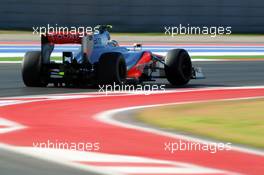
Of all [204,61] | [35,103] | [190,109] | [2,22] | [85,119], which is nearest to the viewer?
[85,119]

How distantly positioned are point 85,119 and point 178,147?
98.1 inches

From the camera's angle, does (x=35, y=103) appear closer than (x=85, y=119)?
No

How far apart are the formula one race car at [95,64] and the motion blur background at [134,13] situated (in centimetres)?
2218

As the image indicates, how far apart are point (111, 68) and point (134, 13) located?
24201 mm

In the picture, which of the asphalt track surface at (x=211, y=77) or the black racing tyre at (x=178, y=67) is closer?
the asphalt track surface at (x=211, y=77)

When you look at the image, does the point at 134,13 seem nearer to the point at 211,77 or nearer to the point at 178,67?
the point at 211,77

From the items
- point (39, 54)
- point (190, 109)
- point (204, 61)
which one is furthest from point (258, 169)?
point (204, 61)

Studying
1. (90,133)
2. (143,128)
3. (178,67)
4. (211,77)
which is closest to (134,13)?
(211,77)

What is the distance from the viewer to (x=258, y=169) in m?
6.81

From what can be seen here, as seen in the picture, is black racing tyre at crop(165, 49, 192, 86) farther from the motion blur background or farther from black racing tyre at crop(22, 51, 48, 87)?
the motion blur background

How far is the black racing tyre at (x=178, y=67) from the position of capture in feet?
50.6

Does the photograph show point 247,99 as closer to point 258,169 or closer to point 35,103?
point 35,103

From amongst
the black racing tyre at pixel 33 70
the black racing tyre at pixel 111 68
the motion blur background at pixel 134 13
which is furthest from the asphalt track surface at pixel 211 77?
the motion blur background at pixel 134 13

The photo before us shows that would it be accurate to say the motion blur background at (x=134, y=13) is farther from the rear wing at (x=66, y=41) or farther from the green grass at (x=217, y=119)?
the green grass at (x=217, y=119)
